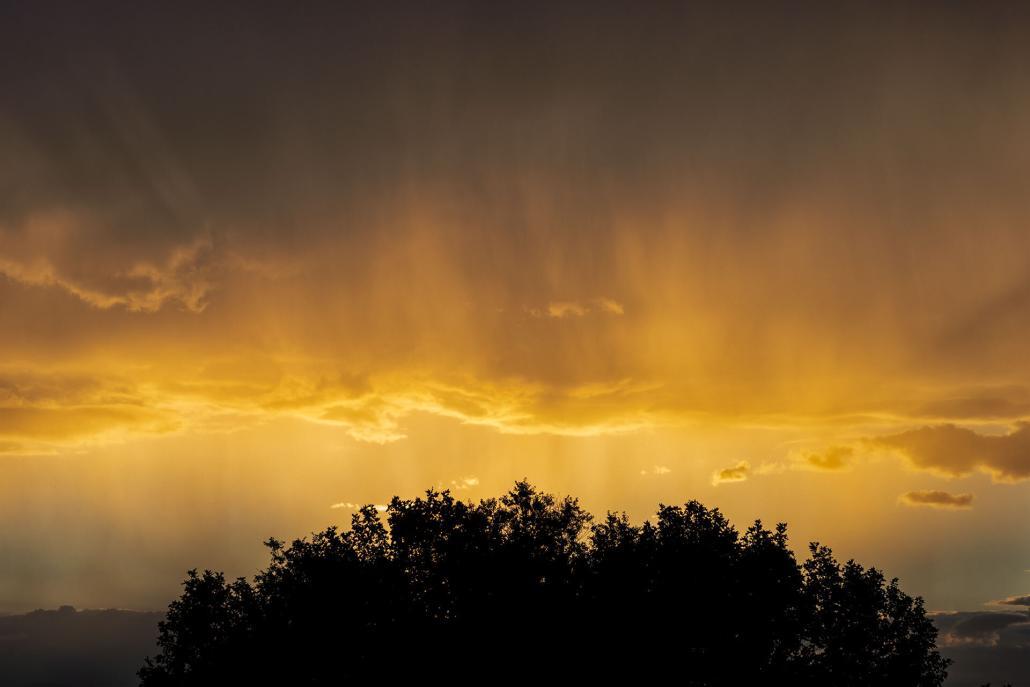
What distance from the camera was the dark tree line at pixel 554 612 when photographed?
4466 centimetres

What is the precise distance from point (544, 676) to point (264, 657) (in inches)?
651

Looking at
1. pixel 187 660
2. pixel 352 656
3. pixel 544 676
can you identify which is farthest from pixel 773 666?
pixel 187 660

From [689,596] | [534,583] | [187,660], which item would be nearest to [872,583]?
[689,596]

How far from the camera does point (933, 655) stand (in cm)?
4719

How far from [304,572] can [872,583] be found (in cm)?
3406

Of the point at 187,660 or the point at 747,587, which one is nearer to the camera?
the point at 747,587

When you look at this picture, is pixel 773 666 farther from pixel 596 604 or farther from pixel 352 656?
pixel 352 656

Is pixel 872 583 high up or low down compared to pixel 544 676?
up

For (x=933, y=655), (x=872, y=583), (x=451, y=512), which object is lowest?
(x=933, y=655)

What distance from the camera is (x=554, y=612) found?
45031 mm

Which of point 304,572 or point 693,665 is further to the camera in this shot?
point 304,572

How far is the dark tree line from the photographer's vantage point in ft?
147

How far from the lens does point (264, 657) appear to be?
46969 mm

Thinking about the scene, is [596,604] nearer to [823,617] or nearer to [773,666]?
[773,666]
